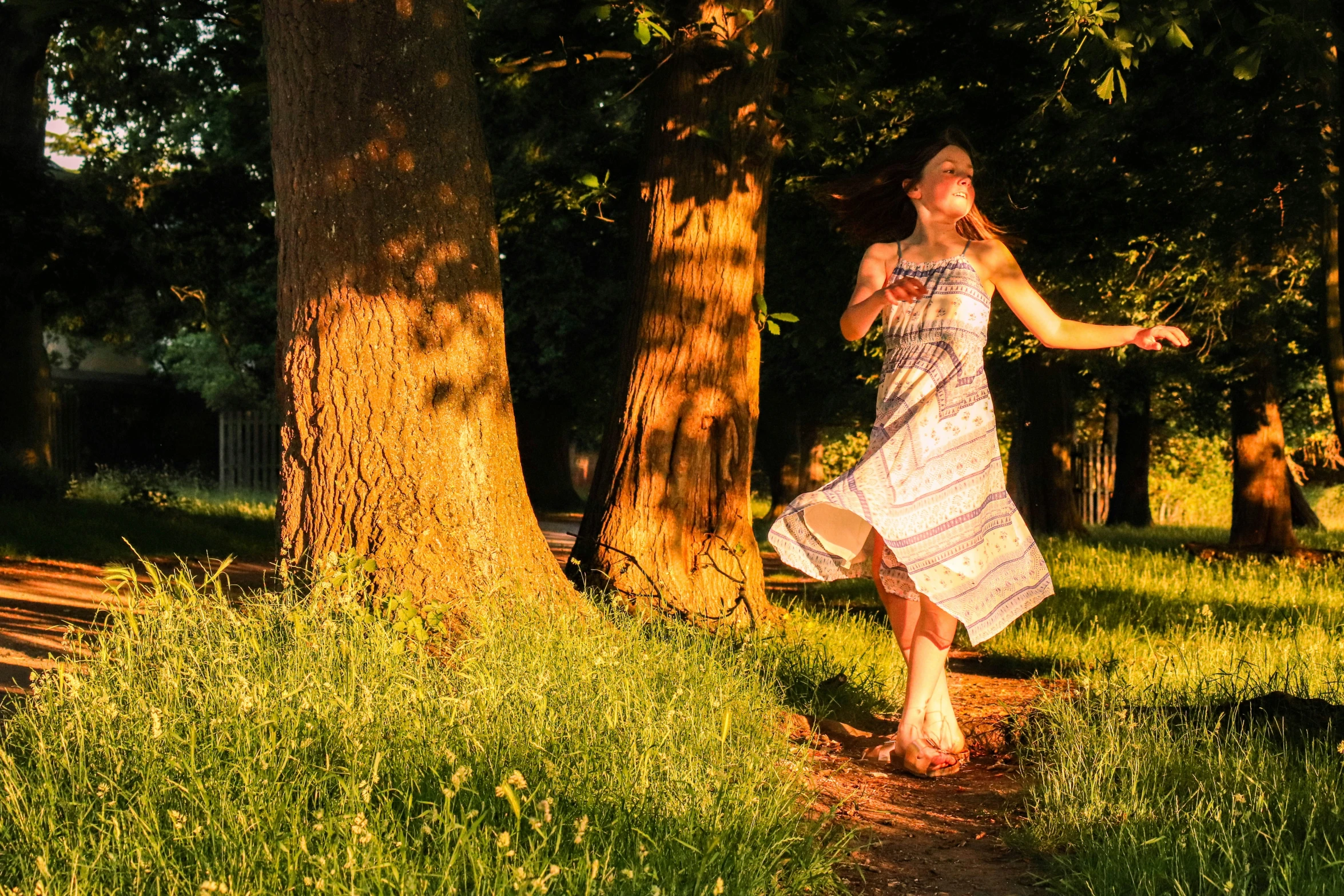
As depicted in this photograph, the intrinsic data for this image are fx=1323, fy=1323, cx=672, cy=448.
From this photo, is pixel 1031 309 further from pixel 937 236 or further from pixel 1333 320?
pixel 1333 320

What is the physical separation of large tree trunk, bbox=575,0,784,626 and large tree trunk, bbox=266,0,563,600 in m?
1.42

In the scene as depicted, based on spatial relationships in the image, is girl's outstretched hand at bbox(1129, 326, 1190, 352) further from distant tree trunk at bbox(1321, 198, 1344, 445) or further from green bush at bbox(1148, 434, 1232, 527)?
green bush at bbox(1148, 434, 1232, 527)

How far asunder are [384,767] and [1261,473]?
15147mm

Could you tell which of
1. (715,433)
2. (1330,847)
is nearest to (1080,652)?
(715,433)

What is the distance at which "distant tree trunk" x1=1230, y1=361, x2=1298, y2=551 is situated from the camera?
16.2 meters

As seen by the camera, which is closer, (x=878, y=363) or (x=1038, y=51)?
(x=1038, y=51)

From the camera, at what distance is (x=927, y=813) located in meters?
4.38

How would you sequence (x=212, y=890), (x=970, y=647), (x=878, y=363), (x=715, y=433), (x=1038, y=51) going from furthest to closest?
1. (x=878, y=363)
2. (x=1038, y=51)
3. (x=970, y=647)
4. (x=715, y=433)
5. (x=212, y=890)

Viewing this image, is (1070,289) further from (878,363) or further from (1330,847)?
(1330,847)

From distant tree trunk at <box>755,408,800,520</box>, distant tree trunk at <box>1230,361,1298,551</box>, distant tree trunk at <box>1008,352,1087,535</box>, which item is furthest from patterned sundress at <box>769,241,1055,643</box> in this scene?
distant tree trunk at <box>755,408,800,520</box>

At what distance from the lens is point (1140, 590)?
10.5m

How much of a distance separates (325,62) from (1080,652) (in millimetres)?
5016

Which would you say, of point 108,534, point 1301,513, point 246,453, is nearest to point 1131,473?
point 1301,513

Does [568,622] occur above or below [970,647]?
above
